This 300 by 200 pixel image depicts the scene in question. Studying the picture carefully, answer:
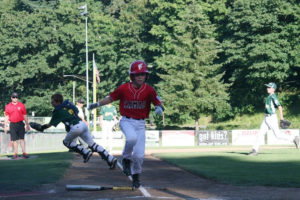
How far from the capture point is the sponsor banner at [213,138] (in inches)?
1647

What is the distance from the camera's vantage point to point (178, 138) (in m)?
42.3

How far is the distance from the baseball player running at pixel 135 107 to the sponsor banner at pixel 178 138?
105 feet

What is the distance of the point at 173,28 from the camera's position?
62375 millimetres

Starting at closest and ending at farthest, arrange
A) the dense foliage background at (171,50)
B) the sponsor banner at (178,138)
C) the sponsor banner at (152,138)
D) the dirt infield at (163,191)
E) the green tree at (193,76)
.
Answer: the dirt infield at (163,191), the sponsor banner at (152,138), the sponsor banner at (178,138), the green tree at (193,76), the dense foliage background at (171,50)

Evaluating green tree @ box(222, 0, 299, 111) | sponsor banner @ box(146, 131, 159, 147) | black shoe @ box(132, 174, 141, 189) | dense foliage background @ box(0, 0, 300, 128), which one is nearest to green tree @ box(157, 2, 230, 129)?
dense foliage background @ box(0, 0, 300, 128)

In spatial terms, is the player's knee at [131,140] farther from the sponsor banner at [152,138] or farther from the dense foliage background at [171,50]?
the dense foliage background at [171,50]

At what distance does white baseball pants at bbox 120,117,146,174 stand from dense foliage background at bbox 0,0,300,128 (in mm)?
42076

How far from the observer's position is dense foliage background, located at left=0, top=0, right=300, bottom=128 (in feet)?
174

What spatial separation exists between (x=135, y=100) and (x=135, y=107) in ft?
0.40

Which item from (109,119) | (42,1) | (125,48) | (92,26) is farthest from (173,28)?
(109,119)

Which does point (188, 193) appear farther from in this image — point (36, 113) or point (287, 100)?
point (36, 113)

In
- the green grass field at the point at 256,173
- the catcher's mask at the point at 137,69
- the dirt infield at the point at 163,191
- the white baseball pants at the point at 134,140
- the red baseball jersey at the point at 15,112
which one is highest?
the catcher's mask at the point at 137,69

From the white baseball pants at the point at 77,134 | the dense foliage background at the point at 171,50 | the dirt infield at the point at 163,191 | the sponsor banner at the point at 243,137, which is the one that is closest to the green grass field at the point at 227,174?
the dirt infield at the point at 163,191

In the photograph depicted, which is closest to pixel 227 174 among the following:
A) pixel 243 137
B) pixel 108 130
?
pixel 108 130
